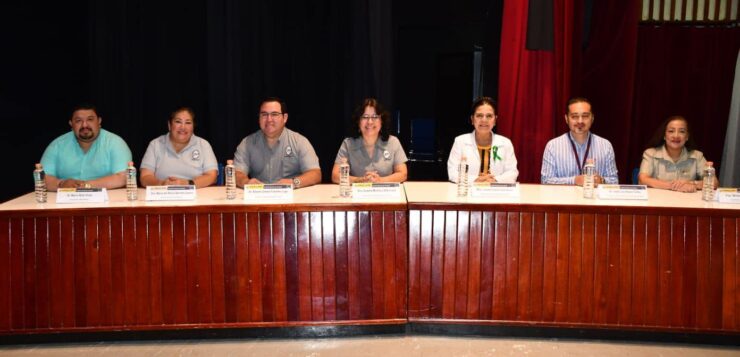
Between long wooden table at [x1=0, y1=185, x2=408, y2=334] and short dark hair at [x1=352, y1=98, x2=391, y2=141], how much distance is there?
879mm

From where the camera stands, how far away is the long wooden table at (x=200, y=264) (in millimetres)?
2420

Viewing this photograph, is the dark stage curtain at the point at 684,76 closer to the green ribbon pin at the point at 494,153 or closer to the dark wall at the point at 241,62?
the dark wall at the point at 241,62

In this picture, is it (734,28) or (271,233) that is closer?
(271,233)

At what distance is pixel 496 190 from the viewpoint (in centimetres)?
264

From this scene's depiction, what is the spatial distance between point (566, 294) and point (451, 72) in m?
1.93

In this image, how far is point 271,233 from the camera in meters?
2.49

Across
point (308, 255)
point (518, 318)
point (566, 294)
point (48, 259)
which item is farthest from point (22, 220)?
point (566, 294)

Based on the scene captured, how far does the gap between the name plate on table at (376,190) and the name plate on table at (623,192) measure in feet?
2.98

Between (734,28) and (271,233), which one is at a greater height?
(734,28)

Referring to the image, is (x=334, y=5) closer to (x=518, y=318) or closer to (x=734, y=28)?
(x=518, y=318)

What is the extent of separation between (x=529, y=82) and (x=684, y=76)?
116 cm

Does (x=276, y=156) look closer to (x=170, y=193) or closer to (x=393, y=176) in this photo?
(x=393, y=176)

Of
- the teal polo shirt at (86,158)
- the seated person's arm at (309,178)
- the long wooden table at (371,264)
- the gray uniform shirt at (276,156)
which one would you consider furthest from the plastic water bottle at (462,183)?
the teal polo shirt at (86,158)

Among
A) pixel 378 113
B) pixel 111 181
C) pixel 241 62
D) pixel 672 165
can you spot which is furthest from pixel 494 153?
pixel 111 181
